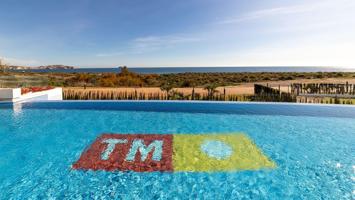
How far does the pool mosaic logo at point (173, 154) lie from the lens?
14.9ft

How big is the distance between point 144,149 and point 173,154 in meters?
0.72

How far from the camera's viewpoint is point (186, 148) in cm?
553

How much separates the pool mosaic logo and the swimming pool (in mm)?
50

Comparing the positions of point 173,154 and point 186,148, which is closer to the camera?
point 173,154

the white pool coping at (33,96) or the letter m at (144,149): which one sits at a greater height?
the white pool coping at (33,96)

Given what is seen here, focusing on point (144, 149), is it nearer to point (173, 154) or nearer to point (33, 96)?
point (173, 154)

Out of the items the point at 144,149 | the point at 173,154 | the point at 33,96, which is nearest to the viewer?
the point at 173,154

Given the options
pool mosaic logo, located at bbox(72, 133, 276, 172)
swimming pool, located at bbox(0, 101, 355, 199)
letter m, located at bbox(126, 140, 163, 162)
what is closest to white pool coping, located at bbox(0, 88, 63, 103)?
swimming pool, located at bbox(0, 101, 355, 199)

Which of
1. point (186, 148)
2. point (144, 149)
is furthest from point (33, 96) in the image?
point (186, 148)

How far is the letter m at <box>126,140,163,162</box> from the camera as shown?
196 inches

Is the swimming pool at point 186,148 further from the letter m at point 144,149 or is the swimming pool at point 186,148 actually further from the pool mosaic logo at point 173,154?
the letter m at point 144,149

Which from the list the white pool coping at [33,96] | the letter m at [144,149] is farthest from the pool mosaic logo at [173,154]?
the white pool coping at [33,96]

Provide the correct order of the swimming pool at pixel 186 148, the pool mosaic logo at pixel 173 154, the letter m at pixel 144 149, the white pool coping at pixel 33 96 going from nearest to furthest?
the swimming pool at pixel 186 148, the pool mosaic logo at pixel 173 154, the letter m at pixel 144 149, the white pool coping at pixel 33 96

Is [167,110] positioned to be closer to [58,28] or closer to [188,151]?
[188,151]
